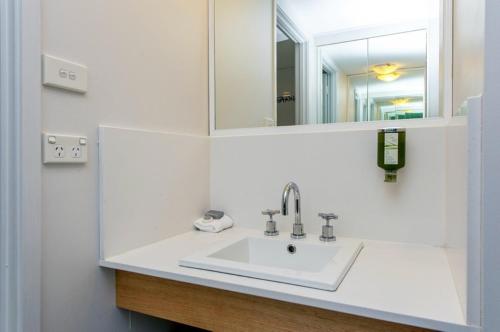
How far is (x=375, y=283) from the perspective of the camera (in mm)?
814

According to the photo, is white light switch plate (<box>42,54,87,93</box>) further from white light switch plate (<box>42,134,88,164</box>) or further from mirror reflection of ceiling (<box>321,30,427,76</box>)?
mirror reflection of ceiling (<box>321,30,427,76</box>)

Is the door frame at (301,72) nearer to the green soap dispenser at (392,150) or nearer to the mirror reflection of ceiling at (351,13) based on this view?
the mirror reflection of ceiling at (351,13)

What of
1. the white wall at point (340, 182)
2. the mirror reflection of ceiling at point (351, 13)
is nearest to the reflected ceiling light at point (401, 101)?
the white wall at point (340, 182)

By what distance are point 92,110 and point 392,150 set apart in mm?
1022

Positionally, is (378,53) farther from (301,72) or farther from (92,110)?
(92,110)

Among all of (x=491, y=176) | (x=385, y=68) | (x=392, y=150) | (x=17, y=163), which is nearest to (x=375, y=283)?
(x=491, y=176)

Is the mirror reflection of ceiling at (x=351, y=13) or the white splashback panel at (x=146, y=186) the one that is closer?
the white splashback panel at (x=146, y=186)

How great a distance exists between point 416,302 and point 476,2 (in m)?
0.63

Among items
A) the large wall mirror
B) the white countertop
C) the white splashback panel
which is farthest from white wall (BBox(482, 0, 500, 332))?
the white splashback panel

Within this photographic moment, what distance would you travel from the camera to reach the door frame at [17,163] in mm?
822

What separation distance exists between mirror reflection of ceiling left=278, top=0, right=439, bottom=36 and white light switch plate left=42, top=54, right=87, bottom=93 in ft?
3.07

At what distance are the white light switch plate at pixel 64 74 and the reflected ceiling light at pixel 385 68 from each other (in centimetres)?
106

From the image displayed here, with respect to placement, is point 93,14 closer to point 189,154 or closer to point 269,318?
point 189,154

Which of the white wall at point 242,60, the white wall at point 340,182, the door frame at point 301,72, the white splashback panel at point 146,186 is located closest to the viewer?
the white splashback panel at point 146,186
